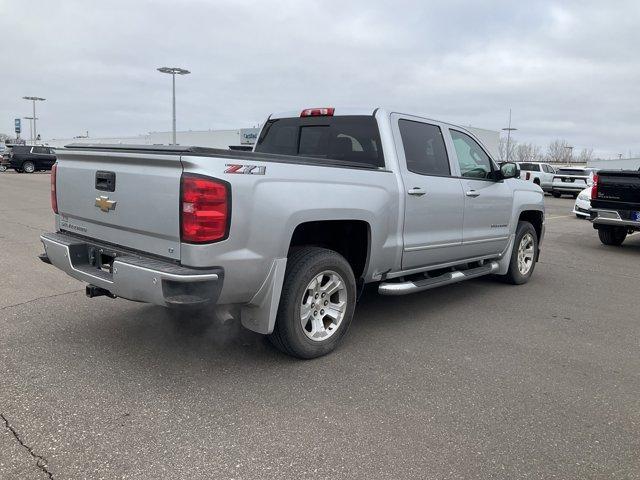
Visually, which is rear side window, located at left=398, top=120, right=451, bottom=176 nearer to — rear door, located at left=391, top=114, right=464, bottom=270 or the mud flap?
rear door, located at left=391, top=114, right=464, bottom=270

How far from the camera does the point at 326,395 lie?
3.53 m

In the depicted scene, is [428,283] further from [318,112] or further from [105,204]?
[105,204]

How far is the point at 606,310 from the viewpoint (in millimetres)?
5867

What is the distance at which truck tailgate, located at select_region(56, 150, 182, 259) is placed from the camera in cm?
339

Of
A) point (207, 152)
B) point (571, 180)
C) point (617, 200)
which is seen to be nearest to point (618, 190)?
point (617, 200)

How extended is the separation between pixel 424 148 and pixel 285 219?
2125 mm

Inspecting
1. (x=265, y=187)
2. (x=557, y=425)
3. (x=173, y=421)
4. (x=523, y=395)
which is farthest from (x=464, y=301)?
(x=173, y=421)

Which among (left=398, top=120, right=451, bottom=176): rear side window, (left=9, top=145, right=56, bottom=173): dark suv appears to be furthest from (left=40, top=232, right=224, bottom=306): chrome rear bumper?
(left=9, top=145, right=56, bottom=173): dark suv

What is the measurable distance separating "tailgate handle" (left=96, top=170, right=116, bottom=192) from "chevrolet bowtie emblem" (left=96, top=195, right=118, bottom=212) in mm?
66

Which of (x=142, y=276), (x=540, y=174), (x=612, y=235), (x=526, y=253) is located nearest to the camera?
(x=142, y=276)

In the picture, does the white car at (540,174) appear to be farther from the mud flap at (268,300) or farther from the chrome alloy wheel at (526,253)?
the mud flap at (268,300)

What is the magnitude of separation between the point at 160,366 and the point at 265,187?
1537mm

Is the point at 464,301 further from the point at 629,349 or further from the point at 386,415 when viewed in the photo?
the point at 386,415

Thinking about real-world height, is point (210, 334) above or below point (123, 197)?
below
